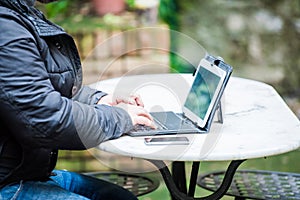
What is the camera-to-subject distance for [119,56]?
5.14 meters

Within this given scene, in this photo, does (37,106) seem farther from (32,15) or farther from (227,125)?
(227,125)

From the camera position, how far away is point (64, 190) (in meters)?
2.34

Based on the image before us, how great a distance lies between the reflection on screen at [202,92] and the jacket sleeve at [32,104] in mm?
431

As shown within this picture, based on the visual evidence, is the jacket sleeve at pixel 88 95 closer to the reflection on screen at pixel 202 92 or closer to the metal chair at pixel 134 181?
the reflection on screen at pixel 202 92

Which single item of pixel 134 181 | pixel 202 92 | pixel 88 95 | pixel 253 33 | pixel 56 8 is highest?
pixel 202 92

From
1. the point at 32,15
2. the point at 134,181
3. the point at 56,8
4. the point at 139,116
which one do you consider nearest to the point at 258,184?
the point at 134,181

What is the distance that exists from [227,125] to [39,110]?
2.46 feet

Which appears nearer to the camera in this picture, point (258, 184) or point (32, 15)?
point (32, 15)

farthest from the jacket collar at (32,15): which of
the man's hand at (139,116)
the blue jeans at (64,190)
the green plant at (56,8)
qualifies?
the green plant at (56,8)

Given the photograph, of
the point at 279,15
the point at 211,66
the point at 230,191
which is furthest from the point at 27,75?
the point at 279,15

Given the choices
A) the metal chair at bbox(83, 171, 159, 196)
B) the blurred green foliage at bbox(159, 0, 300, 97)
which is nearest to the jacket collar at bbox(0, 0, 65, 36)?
the metal chair at bbox(83, 171, 159, 196)

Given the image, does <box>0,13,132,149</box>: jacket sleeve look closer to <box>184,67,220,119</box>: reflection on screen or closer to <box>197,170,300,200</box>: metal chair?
<box>184,67,220,119</box>: reflection on screen

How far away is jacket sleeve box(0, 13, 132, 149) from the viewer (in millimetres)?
2094

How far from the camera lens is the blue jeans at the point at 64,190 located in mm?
2254
